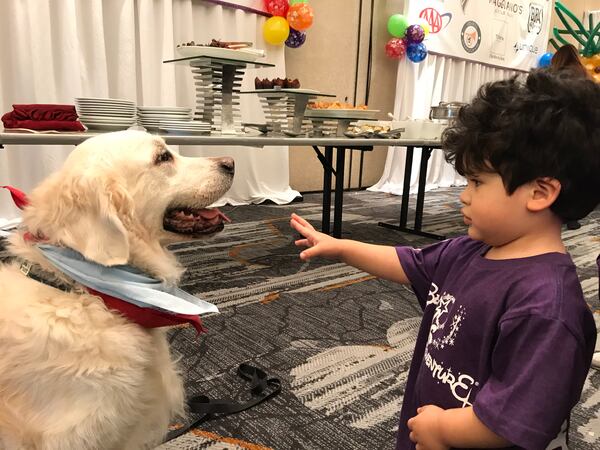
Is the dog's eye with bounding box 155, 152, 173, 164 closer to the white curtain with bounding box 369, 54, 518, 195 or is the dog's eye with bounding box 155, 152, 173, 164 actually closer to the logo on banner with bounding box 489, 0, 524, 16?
the white curtain with bounding box 369, 54, 518, 195

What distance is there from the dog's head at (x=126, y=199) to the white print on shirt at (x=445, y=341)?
2.03ft

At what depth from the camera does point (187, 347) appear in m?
1.79

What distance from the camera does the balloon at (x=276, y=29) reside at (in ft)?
14.4

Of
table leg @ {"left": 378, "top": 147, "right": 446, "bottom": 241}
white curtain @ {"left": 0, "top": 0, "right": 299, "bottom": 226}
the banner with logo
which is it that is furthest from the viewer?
the banner with logo

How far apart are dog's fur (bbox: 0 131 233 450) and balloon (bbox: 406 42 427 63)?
5168mm

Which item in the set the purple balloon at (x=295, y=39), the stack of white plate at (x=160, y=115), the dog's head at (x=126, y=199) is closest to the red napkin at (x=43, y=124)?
the stack of white plate at (x=160, y=115)

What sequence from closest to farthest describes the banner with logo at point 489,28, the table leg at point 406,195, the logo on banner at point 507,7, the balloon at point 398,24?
the table leg at point 406,195 → the balloon at point 398,24 → the banner with logo at point 489,28 → the logo on banner at point 507,7

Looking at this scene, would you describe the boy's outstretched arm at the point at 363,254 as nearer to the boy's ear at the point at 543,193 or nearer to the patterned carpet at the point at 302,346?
the boy's ear at the point at 543,193

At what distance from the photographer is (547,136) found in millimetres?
686

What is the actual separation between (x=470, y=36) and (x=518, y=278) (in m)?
6.58

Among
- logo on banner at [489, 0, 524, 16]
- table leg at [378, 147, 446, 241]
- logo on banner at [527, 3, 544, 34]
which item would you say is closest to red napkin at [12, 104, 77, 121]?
table leg at [378, 147, 446, 241]

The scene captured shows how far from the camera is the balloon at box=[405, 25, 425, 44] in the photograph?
17.9 ft

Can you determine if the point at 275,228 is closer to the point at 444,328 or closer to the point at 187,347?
the point at 187,347

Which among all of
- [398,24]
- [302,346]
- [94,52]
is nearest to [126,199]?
[302,346]
